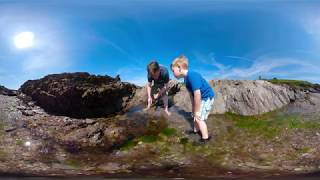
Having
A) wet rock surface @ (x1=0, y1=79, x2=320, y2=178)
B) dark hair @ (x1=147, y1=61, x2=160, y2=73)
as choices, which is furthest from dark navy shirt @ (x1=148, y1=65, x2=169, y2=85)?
wet rock surface @ (x1=0, y1=79, x2=320, y2=178)

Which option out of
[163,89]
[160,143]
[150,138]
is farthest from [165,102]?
[160,143]

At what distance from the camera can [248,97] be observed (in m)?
20.1

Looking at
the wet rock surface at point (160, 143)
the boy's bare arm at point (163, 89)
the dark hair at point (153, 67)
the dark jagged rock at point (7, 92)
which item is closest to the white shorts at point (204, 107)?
the wet rock surface at point (160, 143)

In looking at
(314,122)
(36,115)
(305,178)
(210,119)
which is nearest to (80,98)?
(36,115)

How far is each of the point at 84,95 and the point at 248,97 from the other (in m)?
6.82

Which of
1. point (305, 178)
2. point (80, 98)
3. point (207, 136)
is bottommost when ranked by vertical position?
point (305, 178)

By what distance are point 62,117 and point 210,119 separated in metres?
6.02

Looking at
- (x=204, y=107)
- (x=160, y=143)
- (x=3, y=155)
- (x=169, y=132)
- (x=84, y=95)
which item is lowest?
(x=3, y=155)

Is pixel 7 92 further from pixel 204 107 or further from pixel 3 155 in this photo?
pixel 204 107

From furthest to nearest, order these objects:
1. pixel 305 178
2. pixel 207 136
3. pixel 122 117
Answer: pixel 122 117, pixel 207 136, pixel 305 178

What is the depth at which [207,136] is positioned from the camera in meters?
17.0

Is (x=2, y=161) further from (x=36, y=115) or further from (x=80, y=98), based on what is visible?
(x=80, y=98)

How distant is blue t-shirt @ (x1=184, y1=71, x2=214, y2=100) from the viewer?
16094 millimetres

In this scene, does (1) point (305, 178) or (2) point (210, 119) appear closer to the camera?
(1) point (305, 178)
